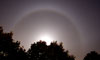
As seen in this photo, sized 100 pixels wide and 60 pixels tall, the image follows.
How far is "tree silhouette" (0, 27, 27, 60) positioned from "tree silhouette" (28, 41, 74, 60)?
520 cm

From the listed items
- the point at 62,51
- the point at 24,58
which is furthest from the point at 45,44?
the point at 24,58

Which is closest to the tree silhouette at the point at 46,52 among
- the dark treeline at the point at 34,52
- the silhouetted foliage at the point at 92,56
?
the dark treeline at the point at 34,52

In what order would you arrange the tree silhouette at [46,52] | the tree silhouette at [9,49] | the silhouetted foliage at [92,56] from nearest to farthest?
the tree silhouette at [9,49] → the tree silhouette at [46,52] → the silhouetted foliage at [92,56]

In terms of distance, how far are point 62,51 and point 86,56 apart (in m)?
14.0

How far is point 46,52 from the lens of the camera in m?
41.2

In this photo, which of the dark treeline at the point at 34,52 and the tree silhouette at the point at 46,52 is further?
the tree silhouette at the point at 46,52

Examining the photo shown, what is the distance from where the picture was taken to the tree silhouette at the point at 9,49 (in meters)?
30.5

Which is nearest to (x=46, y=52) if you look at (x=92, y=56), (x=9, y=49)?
(x=9, y=49)

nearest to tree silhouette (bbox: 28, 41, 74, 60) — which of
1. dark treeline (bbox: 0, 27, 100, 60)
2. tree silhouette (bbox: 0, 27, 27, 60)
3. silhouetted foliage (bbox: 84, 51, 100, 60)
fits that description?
dark treeline (bbox: 0, 27, 100, 60)

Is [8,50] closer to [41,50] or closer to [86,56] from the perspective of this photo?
[41,50]

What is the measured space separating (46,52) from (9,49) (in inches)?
487

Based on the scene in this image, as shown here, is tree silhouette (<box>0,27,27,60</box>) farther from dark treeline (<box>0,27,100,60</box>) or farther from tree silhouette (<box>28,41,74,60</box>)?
tree silhouette (<box>28,41,74,60</box>)

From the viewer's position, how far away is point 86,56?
176ft

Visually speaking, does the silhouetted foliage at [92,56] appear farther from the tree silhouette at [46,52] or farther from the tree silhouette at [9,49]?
the tree silhouette at [9,49]
